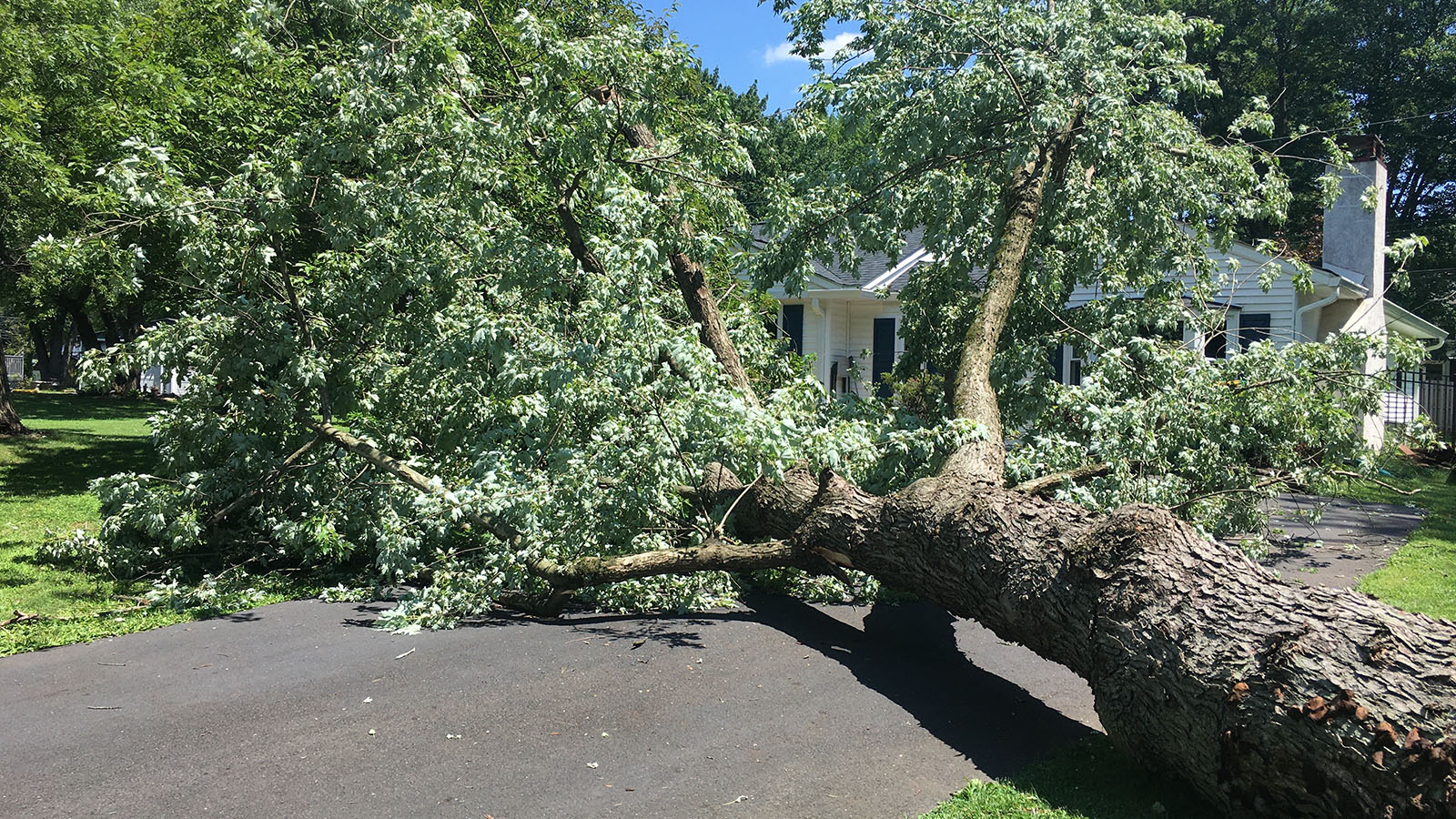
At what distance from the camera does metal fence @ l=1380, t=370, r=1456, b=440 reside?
762 inches

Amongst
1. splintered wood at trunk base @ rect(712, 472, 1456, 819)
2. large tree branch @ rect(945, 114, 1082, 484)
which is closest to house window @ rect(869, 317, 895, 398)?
large tree branch @ rect(945, 114, 1082, 484)

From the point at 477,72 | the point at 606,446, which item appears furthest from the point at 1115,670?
the point at 477,72

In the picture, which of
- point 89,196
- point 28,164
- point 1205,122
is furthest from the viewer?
point 1205,122

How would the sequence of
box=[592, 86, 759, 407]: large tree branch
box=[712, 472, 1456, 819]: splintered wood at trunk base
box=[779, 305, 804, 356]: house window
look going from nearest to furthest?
box=[712, 472, 1456, 819]: splintered wood at trunk base → box=[592, 86, 759, 407]: large tree branch → box=[779, 305, 804, 356]: house window

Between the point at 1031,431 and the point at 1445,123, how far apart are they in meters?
30.7

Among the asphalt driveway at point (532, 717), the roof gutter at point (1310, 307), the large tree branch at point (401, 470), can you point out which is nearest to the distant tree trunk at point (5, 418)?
the large tree branch at point (401, 470)

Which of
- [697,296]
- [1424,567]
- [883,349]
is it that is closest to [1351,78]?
[883,349]

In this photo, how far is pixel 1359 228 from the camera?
18.1 metres

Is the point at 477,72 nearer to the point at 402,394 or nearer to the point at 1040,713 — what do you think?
the point at 402,394

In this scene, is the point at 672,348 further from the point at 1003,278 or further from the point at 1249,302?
the point at 1249,302

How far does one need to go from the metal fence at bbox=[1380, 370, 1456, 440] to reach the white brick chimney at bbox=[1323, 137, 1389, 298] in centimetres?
264

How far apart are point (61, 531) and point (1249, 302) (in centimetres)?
1704

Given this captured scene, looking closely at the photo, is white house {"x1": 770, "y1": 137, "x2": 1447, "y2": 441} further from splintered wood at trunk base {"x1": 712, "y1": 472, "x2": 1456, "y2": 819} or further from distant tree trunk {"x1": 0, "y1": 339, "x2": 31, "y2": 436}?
distant tree trunk {"x1": 0, "y1": 339, "x2": 31, "y2": 436}

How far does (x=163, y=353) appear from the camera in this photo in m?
7.28
